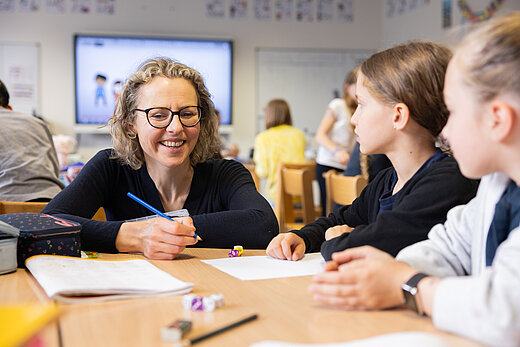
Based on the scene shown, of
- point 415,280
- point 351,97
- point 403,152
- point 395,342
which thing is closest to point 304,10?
point 351,97

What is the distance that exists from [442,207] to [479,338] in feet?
1.50

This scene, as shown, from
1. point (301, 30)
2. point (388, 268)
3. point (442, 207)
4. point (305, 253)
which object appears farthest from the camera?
point (301, 30)

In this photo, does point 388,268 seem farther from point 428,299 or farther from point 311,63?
point 311,63

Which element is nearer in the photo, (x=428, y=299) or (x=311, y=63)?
(x=428, y=299)

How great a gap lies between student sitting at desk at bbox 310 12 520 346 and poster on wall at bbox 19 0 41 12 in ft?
20.2

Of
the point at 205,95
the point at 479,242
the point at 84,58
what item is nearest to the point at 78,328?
the point at 479,242

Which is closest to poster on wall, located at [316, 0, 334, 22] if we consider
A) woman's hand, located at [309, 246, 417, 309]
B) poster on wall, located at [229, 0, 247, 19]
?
poster on wall, located at [229, 0, 247, 19]

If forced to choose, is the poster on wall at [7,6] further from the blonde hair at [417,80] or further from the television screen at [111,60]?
the blonde hair at [417,80]

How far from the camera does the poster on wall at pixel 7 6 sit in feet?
20.0

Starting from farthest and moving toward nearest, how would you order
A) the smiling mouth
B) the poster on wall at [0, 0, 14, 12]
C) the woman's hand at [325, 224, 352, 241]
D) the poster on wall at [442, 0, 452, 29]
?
the poster on wall at [0, 0, 14, 12], the poster on wall at [442, 0, 452, 29], the smiling mouth, the woman's hand at [325, 224, 352, 241]

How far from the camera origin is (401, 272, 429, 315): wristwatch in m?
0.80

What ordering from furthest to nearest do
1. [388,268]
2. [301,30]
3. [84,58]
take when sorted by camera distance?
[301,30]
[84,58]
[388,268]

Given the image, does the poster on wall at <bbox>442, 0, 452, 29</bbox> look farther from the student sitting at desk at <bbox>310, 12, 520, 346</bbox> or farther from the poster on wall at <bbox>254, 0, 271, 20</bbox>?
the student sitting at desk at <bbox>310, 12, 520, 346</bbox>

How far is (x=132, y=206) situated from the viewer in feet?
5.55
